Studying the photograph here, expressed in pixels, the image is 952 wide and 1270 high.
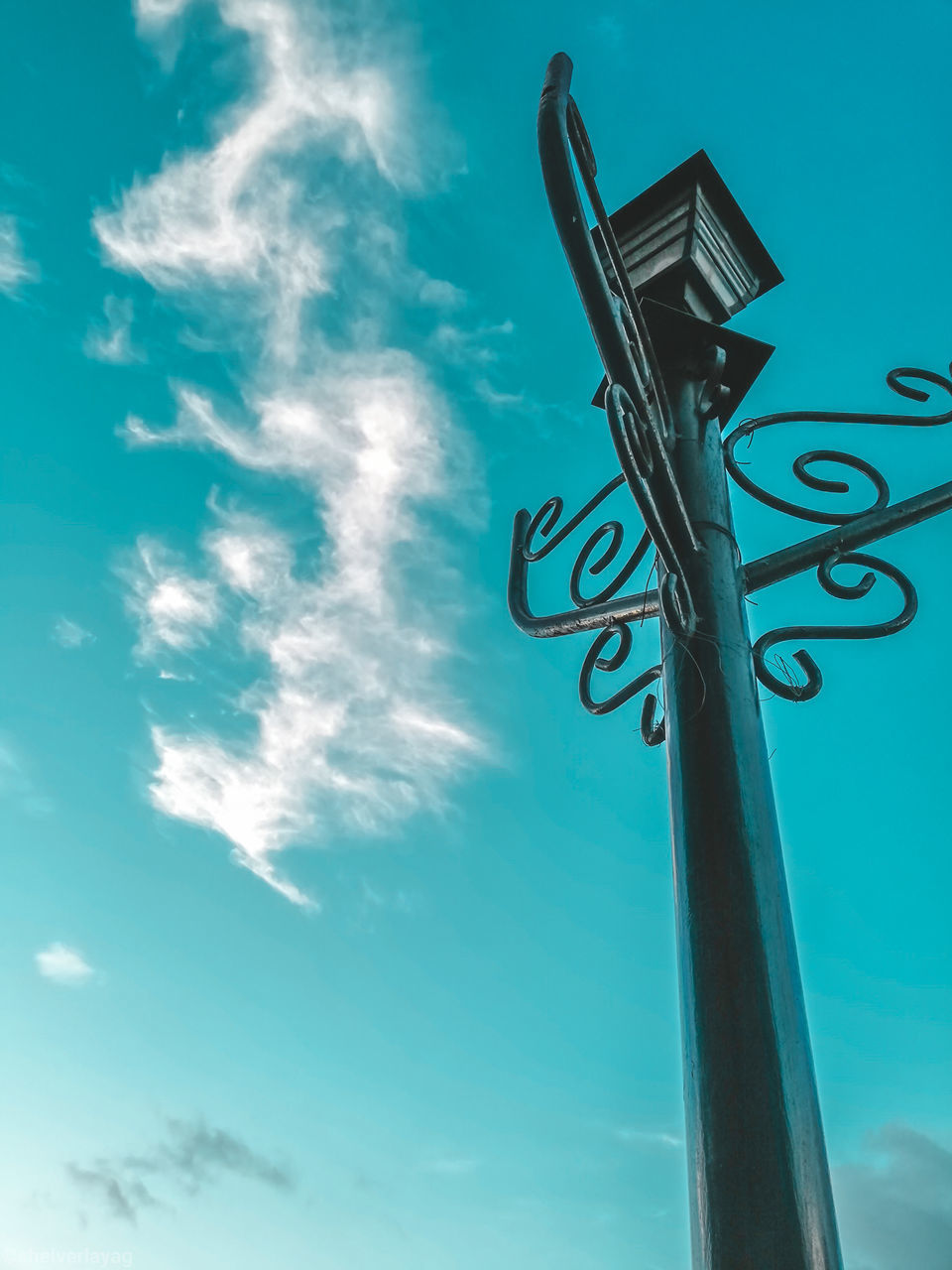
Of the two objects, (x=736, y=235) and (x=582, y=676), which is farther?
(x=736, y=235)

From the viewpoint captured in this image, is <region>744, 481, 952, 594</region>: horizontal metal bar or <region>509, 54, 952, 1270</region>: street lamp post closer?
<region>509, 54, 952, 1270</region>: street lamp post

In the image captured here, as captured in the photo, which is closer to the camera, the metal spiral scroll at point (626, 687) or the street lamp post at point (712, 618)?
the street lamp post at point (712, 618)

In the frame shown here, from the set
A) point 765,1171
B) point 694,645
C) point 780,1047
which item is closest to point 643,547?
point 694,645

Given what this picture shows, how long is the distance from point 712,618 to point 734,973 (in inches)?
29.3

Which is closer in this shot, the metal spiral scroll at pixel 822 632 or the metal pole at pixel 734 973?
the metal pole at pixel 734 973

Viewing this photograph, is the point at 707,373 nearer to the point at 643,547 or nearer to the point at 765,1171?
the point at 643,547

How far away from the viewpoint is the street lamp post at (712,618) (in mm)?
1373

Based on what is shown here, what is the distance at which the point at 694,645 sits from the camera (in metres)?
1.95

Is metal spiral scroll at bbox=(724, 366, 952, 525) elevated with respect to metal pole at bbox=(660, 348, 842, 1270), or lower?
elevated

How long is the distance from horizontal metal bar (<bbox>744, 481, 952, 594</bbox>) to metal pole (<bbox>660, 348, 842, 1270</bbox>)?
0.12 m

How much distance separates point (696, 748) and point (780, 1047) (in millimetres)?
547

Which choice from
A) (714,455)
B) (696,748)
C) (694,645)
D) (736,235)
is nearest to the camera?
(696,748)

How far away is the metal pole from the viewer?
1.32 m

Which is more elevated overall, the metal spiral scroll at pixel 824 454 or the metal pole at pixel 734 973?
the metal spiral scroll at pixel 824 454
